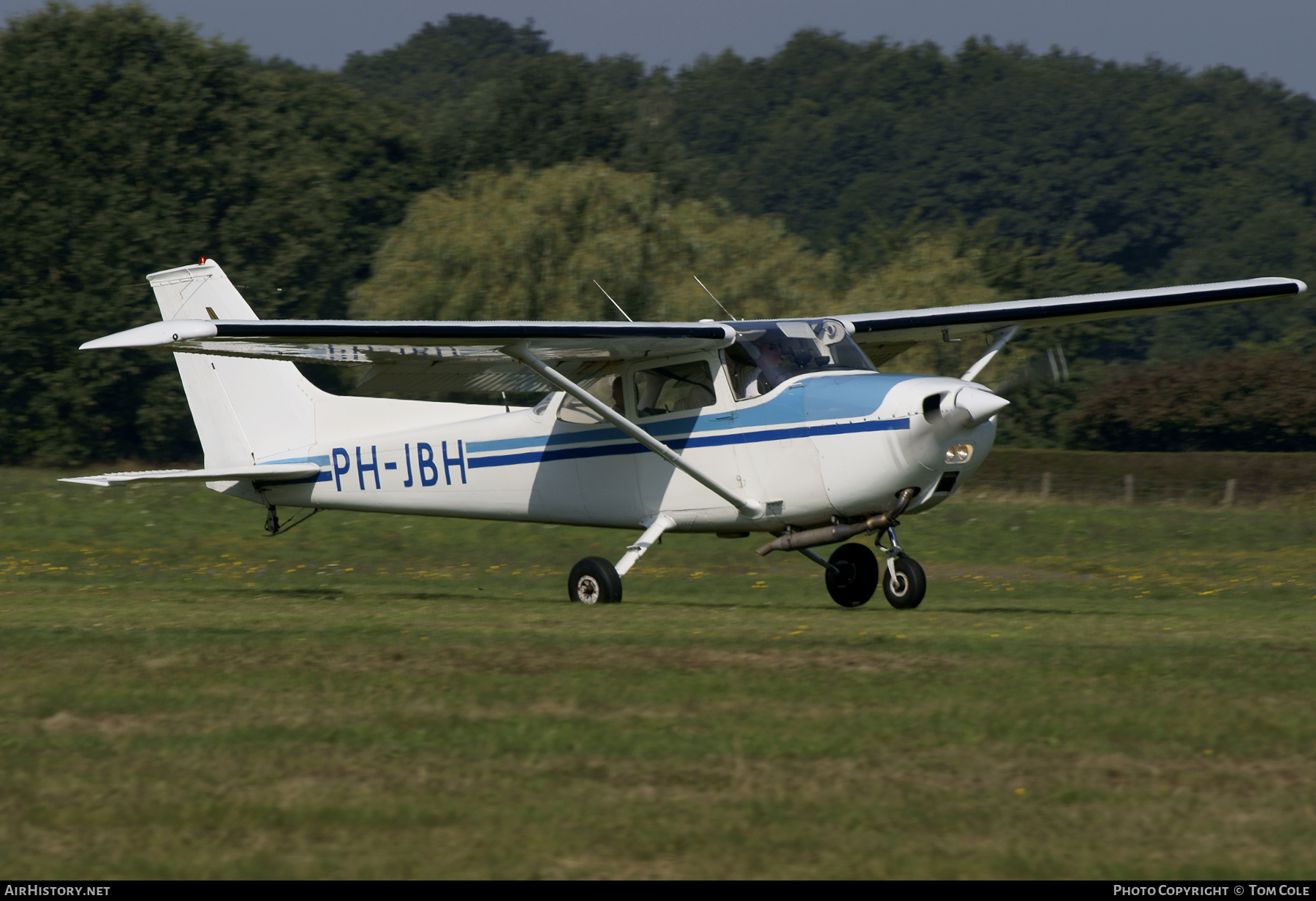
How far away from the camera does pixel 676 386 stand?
49.9ft

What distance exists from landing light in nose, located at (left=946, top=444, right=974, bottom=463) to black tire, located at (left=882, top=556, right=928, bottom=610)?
101 cm

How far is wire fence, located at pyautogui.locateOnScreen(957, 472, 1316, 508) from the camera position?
30531 millimetres

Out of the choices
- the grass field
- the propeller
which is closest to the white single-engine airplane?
the propeller

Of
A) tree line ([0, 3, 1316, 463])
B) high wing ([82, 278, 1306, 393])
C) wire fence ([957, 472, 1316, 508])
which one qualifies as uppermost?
tree line ([0, 3, 1316, 463])

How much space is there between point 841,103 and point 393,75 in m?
59.1

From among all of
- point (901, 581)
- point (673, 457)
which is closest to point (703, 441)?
point (673, 457)

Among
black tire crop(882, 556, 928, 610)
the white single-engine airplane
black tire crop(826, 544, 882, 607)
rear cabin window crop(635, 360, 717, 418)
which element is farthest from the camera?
black tire crop(826, 544, 882, 607)

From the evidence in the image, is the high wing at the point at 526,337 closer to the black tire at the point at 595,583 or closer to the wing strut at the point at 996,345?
the wing strut at the point at 996,345

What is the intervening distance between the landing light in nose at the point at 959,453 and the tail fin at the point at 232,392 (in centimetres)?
764

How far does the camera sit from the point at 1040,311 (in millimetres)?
16219

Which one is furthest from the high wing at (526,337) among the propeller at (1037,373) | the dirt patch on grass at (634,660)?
the dirt patch on grass at (634,660)

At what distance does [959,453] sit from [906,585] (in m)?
1.33

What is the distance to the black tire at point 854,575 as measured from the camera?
49.7ft

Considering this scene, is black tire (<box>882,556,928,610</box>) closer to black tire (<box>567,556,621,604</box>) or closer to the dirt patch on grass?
black tire (<box>567,556,621,604</box>)
